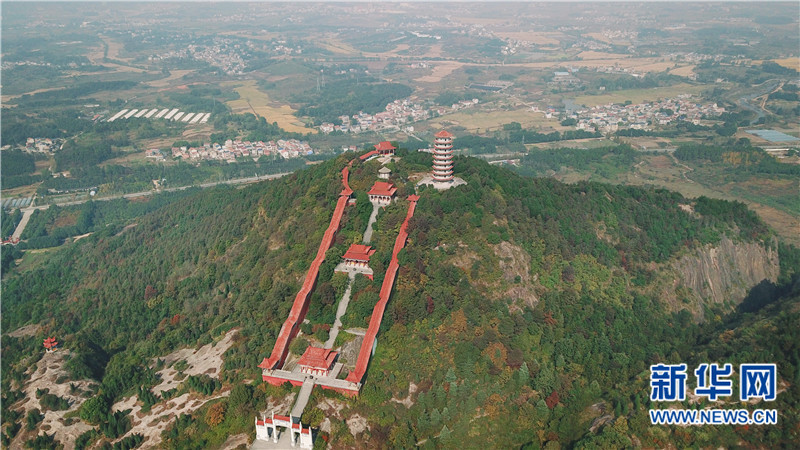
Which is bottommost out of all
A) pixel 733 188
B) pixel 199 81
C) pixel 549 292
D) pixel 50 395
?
pixel 199 81

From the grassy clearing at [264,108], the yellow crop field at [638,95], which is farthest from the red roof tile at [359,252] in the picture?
the yellow crop field at [638,95]

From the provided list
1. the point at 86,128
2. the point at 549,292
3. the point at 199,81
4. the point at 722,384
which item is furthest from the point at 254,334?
the point at 199,81

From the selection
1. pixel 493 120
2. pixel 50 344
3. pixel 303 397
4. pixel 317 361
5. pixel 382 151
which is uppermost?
pixel 382 151

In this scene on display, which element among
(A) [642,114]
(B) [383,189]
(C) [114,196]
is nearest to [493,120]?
(A) [642,114]

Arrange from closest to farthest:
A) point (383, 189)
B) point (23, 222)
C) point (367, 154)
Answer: point (383, 189), point (367, 154), point (23, 222)

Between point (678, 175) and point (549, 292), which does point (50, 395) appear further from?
point (678, 175)

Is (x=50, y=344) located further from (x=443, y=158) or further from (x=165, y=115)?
(x=165, y=115)

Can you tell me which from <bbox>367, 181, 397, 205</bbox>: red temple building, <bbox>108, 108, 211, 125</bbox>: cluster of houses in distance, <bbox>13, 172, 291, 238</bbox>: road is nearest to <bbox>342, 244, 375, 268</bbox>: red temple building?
<bbox>367, 181, 397, 205</bbox>: red temple building
